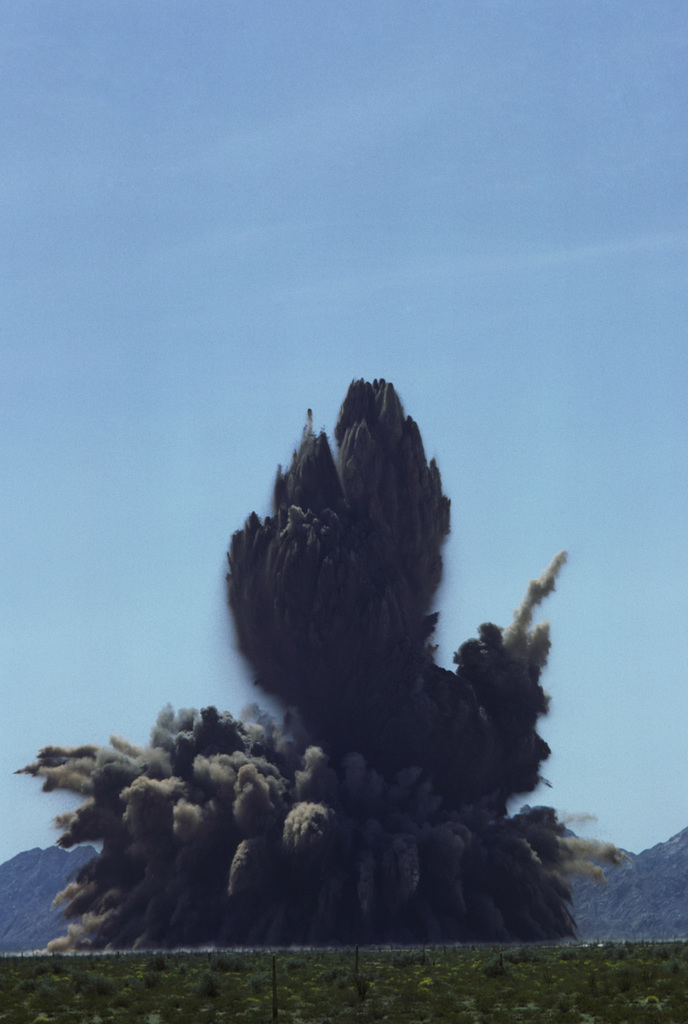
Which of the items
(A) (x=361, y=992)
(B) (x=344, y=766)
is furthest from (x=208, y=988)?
(B) (x=344, y=766)

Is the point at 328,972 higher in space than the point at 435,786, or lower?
lower

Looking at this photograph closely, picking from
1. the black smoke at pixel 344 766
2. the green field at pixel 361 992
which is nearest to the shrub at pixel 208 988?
the green field at pixel 361 992

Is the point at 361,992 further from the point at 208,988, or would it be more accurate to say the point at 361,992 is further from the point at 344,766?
the point at 344,766

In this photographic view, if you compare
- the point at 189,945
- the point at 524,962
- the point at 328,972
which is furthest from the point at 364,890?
the point at 328,972

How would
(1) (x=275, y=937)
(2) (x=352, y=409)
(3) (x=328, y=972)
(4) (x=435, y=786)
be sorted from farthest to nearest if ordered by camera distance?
(2) (x=352, y=409), (4) (x=435, y=786), (1) (x=275, y=937), (3) (x=328, y=972)

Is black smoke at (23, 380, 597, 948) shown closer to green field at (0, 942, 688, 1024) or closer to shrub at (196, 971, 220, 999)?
green field at (0, 942, 688, 1024)

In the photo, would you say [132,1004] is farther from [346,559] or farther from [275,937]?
[346,559]
